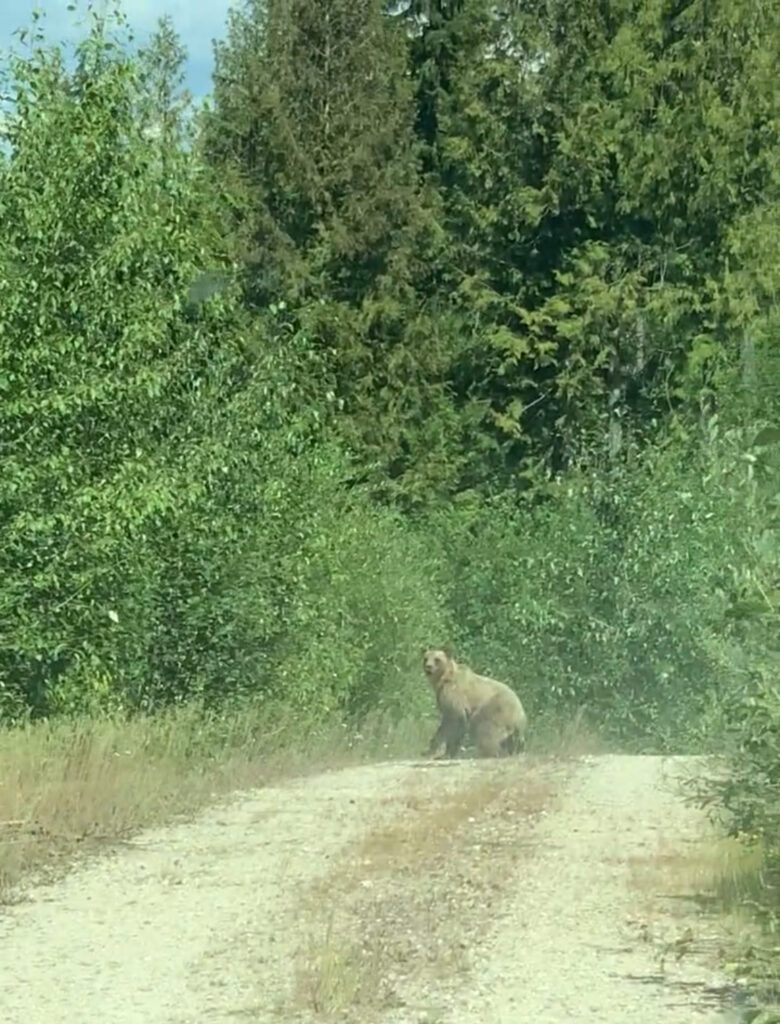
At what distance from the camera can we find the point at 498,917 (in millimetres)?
11180

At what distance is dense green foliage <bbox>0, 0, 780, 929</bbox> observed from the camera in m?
16.0

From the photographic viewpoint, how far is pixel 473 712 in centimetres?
2252

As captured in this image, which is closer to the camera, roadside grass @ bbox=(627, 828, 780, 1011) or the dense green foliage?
roadside grass @ bbox=(627, 828, 780, 1011)

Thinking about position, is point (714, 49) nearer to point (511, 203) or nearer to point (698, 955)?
point (511, 203)

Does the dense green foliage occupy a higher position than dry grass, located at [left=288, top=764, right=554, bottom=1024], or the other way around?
the dense green foliage

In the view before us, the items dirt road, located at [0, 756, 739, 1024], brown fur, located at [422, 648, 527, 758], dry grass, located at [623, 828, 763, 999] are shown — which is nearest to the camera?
dirt road, located at [0, 756, 739, 1024]

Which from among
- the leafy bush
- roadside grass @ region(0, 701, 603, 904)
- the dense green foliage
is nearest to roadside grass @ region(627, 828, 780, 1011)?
the dense green foliage

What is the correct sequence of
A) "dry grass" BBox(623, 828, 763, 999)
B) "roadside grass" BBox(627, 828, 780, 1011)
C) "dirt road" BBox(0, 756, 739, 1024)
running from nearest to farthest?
1. "dirt road" BBox(0, 756, 739, 1024)
2. "roadside grass" BBox(627, 828, 780, 1011)
3. "dry grass" BBox(623, 828, 763, 999)

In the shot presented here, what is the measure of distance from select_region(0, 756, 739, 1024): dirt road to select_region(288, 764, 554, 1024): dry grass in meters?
0.02

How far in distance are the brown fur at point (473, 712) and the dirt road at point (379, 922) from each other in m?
5.58

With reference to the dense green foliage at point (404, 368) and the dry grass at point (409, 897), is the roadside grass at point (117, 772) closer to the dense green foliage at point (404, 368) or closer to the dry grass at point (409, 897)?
the dense green foliage at point (404, 368)

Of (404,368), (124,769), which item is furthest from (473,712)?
(404,368)

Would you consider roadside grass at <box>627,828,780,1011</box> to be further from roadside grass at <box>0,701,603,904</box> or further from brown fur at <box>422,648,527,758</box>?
brown fur at <box>422,648,527,758</box>

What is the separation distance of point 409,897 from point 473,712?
1078 centimetres
